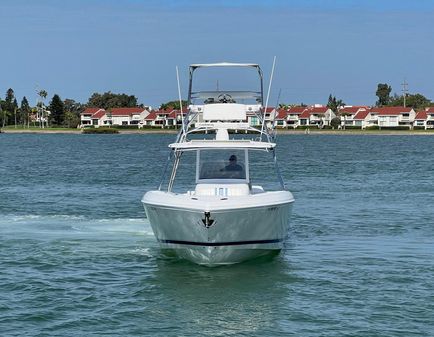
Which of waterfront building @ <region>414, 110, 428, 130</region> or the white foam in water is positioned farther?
waterfront building @ <region>414, 110, 428, 130</region>

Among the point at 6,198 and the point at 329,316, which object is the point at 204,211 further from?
the point at 6,198

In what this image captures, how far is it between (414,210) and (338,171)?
2433 cm

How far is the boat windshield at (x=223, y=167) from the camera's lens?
21469 mm

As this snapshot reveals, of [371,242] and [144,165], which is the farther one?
[144,165]

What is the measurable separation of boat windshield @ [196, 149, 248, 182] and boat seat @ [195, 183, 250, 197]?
58cm

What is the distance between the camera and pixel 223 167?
2164 cm

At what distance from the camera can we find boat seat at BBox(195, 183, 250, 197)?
20500mm

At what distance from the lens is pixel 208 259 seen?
63.6 ft

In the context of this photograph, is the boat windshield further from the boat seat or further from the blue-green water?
the blue-green water

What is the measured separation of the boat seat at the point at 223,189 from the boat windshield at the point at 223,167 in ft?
1.89

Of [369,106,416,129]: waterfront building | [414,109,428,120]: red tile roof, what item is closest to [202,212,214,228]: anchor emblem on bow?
[369,106,416,129]: waterfront building

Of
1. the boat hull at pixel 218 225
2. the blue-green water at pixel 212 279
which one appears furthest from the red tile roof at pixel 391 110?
the boat hull at pixel 218 225

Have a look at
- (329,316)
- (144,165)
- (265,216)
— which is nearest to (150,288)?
(265,216)

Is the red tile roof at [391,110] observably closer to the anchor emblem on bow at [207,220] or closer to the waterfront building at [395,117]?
the waterfront building at [395,117]
